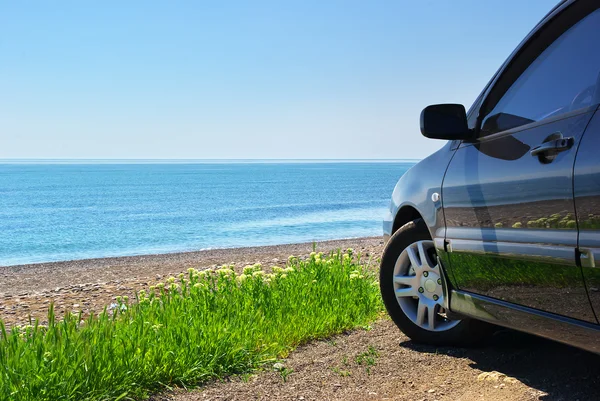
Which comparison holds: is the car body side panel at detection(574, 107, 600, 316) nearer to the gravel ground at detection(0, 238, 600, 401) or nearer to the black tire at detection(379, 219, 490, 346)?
the gravel ground at detection(0, 238, 600, 401)

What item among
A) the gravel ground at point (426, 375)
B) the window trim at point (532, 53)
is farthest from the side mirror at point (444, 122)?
the gravel ground at point (426, 375)

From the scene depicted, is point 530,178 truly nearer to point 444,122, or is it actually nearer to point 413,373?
point 444,122

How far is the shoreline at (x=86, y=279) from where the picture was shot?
33.9ft

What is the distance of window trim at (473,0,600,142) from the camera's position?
3.25 m

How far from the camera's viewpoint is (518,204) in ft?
11.2

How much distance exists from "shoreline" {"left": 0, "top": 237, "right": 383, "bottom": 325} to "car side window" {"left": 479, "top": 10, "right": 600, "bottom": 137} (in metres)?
3.59

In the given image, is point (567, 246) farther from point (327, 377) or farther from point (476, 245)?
point (327, 377)

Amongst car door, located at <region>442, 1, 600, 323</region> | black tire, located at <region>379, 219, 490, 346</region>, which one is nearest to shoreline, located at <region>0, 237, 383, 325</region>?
black tire, located at <region>379, 219, 490, 346</region>

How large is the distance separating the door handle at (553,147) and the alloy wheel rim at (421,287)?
1589 mm

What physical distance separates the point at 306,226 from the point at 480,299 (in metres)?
38.2

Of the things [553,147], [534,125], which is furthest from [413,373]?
[553,147]

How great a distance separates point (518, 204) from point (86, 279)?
15815 mm

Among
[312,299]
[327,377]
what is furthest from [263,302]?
[327,377]

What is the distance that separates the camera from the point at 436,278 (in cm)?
474
